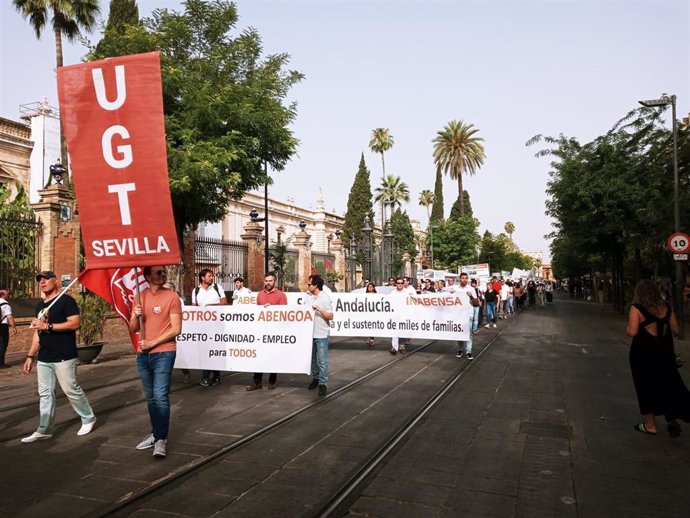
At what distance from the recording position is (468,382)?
30.1 ft

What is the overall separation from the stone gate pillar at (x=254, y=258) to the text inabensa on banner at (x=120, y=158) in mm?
19772

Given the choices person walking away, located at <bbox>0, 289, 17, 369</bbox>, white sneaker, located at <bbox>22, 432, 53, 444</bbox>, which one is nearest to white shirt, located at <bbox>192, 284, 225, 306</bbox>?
white sneaker, located at <bbox>22, 432, 53, 444</bbox>

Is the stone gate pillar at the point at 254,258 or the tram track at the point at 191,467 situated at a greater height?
the stone gate pillar at the point at 254,258

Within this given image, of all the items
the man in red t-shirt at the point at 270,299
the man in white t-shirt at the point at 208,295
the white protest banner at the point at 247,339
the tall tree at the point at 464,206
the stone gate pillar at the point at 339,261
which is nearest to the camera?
the white protest banner at the point at 247,339

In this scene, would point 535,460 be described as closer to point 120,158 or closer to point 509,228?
point 120,158

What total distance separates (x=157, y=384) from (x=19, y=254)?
12.7 meters

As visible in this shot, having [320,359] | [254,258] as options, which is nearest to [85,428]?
[320,359]

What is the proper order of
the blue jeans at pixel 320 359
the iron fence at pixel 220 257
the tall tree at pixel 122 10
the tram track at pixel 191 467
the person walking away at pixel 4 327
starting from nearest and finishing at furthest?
the tram track at pixel 191 467
the blue jeans at pixel 320 359
the person walking away at pixel 4 327
the iron fence at pixel 220 257
the tall tree at pixel 122 10

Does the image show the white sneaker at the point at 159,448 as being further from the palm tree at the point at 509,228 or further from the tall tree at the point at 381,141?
the palm tree at the point at 509,228

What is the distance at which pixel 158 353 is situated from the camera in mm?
5234

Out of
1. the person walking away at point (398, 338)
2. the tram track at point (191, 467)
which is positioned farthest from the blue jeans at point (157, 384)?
the person walking away at point (398, 338)

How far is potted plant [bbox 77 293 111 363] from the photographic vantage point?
12055 mm

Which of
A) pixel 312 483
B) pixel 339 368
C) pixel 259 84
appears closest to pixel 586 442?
pixel 312 483

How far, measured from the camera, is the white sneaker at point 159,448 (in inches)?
203
